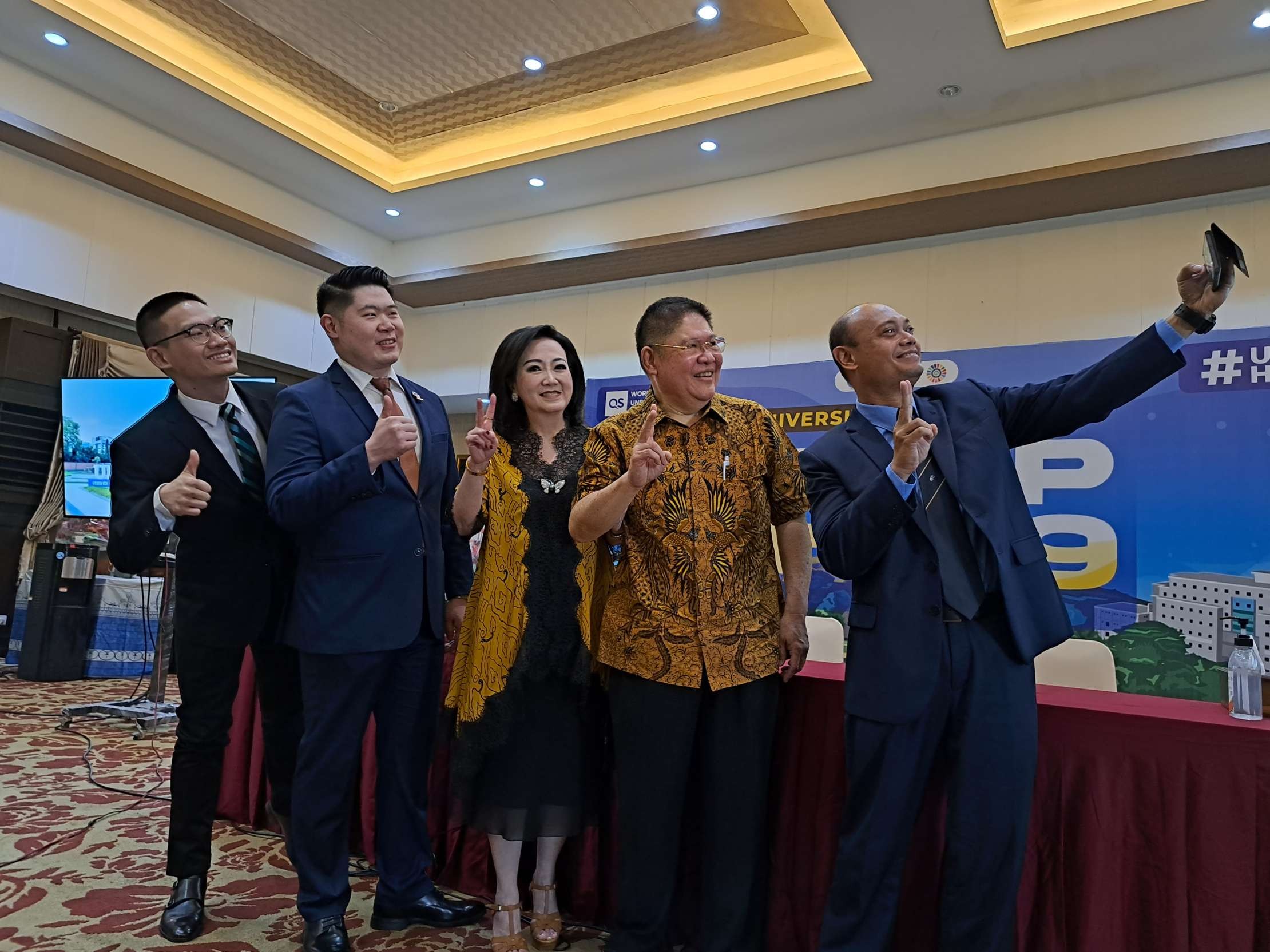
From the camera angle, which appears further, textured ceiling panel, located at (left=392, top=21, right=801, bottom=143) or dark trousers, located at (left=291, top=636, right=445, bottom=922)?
textured ceiling panel, located at (left=392, top=21, right=801, bottom=143)

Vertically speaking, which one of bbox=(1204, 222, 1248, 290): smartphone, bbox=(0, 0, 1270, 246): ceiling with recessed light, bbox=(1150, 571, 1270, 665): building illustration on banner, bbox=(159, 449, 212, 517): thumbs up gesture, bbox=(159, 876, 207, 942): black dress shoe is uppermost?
bbox=(0, 0, 1270, 246): ceiling with recessed light

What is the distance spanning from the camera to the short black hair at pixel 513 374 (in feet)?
6.68

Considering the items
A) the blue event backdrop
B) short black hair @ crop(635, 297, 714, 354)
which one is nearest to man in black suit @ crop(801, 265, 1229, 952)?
short black hair @ crop(635, 297, 714, 354)

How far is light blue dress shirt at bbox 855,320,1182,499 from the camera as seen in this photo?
4.85ft

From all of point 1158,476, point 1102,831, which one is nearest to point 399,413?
point 1102,831

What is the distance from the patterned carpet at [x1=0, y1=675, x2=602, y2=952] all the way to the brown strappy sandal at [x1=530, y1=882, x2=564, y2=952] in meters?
0.06

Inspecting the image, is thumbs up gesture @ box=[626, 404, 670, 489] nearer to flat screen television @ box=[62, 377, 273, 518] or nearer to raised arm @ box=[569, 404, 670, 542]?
raised arm @ box=[569, 404, 670, 542]

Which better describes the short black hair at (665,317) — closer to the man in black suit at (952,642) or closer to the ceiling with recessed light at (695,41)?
the man in black suit at (952,642)

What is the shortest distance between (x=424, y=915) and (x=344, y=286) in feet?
5.09

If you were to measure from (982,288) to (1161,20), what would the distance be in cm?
176

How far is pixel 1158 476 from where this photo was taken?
15.4ft

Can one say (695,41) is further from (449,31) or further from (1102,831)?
(1102,831)

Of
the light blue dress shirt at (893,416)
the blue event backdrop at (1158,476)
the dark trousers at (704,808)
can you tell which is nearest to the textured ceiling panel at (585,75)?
the blue event backdrop at (1158,476)

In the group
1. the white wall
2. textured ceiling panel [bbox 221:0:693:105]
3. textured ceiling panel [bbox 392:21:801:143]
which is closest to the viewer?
textured ceiling panel [bbox 221:0:693:105]
